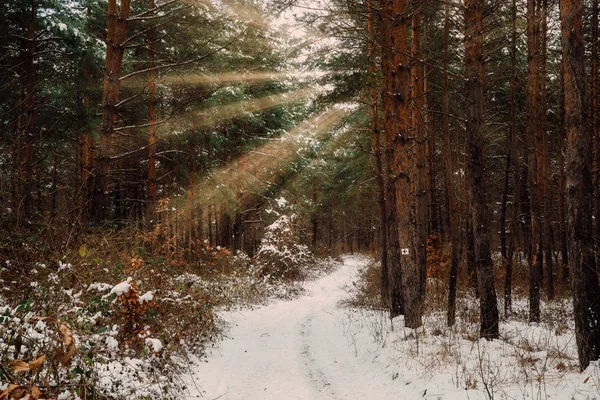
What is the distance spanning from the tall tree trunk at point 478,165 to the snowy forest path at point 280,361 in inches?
110

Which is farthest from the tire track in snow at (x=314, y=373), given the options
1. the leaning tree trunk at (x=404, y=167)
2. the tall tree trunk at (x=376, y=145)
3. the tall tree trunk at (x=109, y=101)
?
the tall tree trunk at (x=109, y=101)

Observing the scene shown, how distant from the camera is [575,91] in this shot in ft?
17.2

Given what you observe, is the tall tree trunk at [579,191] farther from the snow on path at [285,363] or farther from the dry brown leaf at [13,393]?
the dry brown leaf at [13,393]

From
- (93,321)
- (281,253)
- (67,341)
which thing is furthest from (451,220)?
(67,341)

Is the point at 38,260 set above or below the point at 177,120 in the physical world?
below

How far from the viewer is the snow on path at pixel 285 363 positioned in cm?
571

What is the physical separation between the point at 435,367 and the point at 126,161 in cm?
2089

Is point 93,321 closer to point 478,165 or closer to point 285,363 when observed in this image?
point 285,363

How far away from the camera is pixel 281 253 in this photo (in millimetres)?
18375

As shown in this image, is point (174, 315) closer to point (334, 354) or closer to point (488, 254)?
point (334, 354)

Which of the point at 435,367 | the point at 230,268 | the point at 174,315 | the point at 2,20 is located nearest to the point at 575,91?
the point at 435,367

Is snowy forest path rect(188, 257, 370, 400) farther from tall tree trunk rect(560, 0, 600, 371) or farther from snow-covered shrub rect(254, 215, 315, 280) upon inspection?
snow-covered shrub rect(254, 215, 315, 280)

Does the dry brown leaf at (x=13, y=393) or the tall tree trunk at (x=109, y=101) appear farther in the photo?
the tall tree trunk at (x=109, y=101)

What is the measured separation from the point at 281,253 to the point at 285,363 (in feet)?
37.0
